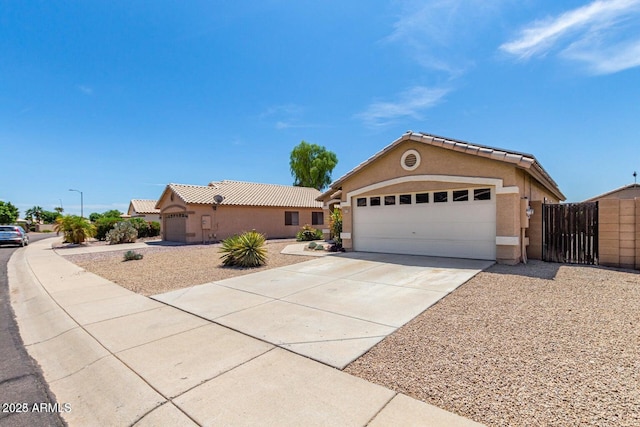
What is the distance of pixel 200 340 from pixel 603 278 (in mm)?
9681

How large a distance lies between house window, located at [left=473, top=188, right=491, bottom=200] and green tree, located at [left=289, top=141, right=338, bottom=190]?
113 ft

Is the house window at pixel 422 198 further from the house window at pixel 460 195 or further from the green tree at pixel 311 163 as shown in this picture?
the green tree at pixel 311 163

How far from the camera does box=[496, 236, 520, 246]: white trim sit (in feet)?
32.8

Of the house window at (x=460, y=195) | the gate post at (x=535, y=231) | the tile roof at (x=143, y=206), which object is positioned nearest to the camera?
the gate post at (x=535, y=231)

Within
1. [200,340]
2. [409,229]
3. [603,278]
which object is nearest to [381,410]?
[200,340]

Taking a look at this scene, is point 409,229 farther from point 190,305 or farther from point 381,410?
point 381,410

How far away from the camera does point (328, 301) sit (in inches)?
253

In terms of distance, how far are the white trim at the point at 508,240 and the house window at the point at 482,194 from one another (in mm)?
1436

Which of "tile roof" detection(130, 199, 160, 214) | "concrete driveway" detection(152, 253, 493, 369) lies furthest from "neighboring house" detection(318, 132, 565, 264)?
"tile roof" detection(130, 199, 160, 214)

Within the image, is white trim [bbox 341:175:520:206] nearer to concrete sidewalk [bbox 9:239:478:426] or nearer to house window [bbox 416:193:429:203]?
house window [bbox 416:193:429:203]

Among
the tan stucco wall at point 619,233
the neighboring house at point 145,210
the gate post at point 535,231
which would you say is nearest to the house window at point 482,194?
the gate post at point 535,231

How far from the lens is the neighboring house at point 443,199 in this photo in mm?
10266

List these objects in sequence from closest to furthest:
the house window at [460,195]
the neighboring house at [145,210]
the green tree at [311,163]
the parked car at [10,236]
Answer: the house window at [460,195] → the parked car at [10,236] → the neighboring house at [145,210] → the green tree at [311,163]

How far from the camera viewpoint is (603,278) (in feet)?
26.2
